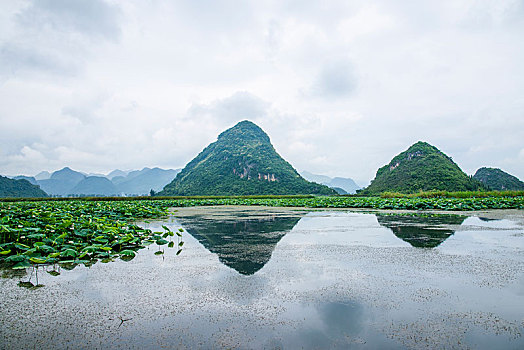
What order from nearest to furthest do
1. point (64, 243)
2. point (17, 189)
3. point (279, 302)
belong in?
point (279, 302) < point (64, 243) < point (17, 189)

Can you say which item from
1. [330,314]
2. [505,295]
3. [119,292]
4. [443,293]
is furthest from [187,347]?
[505,295]

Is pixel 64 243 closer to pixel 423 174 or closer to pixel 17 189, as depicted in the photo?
pixel 423 174

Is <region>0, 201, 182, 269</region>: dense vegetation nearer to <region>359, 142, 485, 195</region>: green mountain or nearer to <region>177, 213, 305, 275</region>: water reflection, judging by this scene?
<region>177, 213, 305, 275</region>: water reflection

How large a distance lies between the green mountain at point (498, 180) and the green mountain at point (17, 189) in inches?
4535

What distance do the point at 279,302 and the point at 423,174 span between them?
215 ft

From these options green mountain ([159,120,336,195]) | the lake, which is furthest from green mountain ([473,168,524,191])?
the lake

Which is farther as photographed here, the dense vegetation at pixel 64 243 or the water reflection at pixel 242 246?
the water reflection at pixel 242 246

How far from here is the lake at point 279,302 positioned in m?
2.86

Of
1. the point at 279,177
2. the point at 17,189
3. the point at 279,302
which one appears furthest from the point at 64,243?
the point at 17,189

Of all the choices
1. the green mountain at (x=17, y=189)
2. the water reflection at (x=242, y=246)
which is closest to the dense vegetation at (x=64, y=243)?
the water reflection at (x=242, y=246)

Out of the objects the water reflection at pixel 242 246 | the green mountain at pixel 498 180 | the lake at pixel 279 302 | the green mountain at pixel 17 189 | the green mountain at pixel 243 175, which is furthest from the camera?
the green mountain at pixel 243 175

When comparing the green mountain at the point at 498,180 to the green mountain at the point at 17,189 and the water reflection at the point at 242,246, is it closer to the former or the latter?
the water reflection at the point at 242,246

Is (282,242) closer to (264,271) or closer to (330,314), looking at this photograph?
(264,271)

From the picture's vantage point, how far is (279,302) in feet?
12.4
